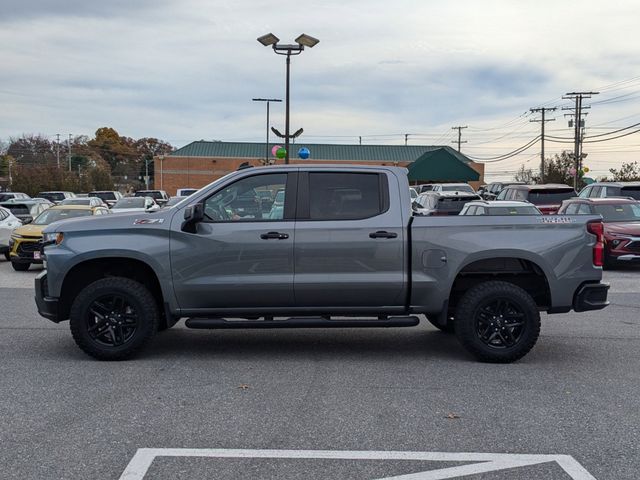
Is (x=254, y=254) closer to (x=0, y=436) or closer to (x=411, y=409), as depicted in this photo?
(x=411, y=409)

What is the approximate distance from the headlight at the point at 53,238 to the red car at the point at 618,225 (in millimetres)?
12084

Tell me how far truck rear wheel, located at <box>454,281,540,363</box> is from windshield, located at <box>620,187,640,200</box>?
55.0 ft

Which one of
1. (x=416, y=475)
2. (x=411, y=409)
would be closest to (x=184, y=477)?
(x=416, y=475)

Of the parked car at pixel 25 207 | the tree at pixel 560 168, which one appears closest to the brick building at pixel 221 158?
the tree at pixel 560 168

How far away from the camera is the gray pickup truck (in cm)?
696

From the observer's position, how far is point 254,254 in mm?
6953

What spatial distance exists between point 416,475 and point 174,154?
77207mm

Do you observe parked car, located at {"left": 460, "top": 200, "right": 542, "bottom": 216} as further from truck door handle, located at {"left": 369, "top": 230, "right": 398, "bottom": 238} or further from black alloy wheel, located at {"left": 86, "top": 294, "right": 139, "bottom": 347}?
black alloy wheel, located at {"left": 86, "top": 294, "right": 139, "bottom": 347}

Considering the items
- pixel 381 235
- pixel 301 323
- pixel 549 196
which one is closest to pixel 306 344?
pixel 301 323

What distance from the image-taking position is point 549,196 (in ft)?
74.3

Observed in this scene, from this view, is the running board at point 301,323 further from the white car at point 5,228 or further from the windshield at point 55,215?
the white car at point 5,228

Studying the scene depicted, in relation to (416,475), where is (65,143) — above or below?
above

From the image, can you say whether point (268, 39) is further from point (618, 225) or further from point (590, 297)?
point (590, 297)

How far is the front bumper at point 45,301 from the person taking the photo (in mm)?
7090
